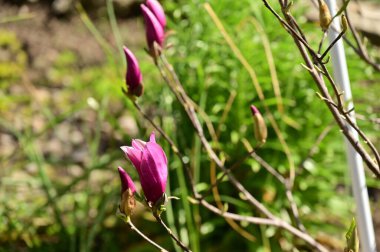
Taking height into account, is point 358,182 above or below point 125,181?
below

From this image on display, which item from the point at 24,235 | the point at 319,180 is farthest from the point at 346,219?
the point at 24,235

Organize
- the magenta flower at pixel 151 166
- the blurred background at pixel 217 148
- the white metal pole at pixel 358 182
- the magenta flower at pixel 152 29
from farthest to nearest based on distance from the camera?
the blurred background at pixel 217 148
the magenta flower at pixel 152 29
the white metal pole at pixel 358 182
the magenta flower at pixel 151 166

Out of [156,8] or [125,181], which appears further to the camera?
[156,8]

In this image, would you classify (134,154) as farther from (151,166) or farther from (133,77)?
(133,77)

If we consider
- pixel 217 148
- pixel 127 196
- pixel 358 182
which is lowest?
pixel 217 148

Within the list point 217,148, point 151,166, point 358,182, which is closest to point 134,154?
point 151,166

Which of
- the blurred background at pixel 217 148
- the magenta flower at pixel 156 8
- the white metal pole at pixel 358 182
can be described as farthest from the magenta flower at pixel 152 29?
the blurred background at pixel 217 148

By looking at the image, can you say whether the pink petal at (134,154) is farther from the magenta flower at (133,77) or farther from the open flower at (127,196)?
the magenta flower at (133,77)
